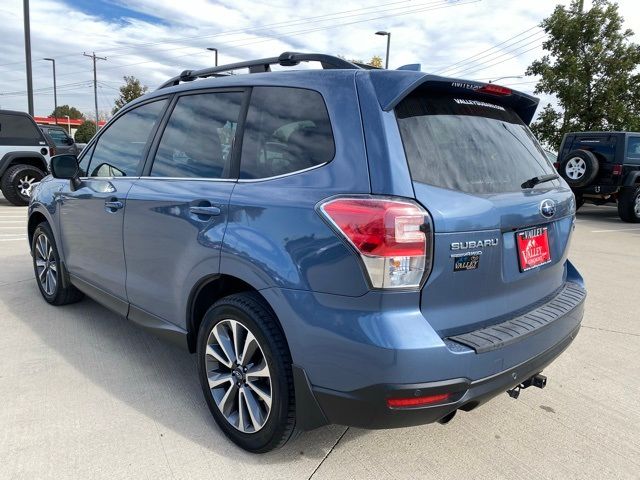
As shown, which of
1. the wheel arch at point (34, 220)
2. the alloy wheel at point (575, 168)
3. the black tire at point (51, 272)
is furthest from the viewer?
the alloy wheel at point (575, 168)

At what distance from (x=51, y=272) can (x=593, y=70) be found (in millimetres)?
20360

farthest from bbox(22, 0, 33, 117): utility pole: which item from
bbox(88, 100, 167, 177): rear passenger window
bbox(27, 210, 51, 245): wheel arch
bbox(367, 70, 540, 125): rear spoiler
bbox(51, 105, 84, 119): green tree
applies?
bbox(51, 105, 84, 119): green tree

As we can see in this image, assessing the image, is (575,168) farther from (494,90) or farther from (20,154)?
(20,154)

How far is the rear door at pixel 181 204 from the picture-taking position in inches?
98.0

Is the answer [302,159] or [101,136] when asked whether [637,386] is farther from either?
[101,136]

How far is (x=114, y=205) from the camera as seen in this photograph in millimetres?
3213

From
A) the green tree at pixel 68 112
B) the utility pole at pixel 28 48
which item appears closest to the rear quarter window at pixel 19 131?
the utility pole at pixel 28 48

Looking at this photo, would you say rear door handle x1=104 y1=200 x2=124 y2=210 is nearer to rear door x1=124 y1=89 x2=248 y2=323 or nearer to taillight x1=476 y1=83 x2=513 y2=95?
rear door x1=124 y1=89 x2=248 y2=323

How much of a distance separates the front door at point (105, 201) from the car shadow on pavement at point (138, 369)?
0.45m

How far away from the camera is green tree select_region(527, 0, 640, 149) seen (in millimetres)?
18531

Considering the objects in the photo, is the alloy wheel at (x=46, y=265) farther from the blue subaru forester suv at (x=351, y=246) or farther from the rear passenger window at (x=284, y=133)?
the rear passenger window at (x=284, y=133)

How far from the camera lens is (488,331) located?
6.94 ft

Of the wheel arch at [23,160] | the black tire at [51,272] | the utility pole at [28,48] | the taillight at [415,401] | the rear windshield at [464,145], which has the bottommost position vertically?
the black tire at [51,272]

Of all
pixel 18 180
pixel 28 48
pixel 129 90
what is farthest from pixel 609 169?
pixel 129 90
